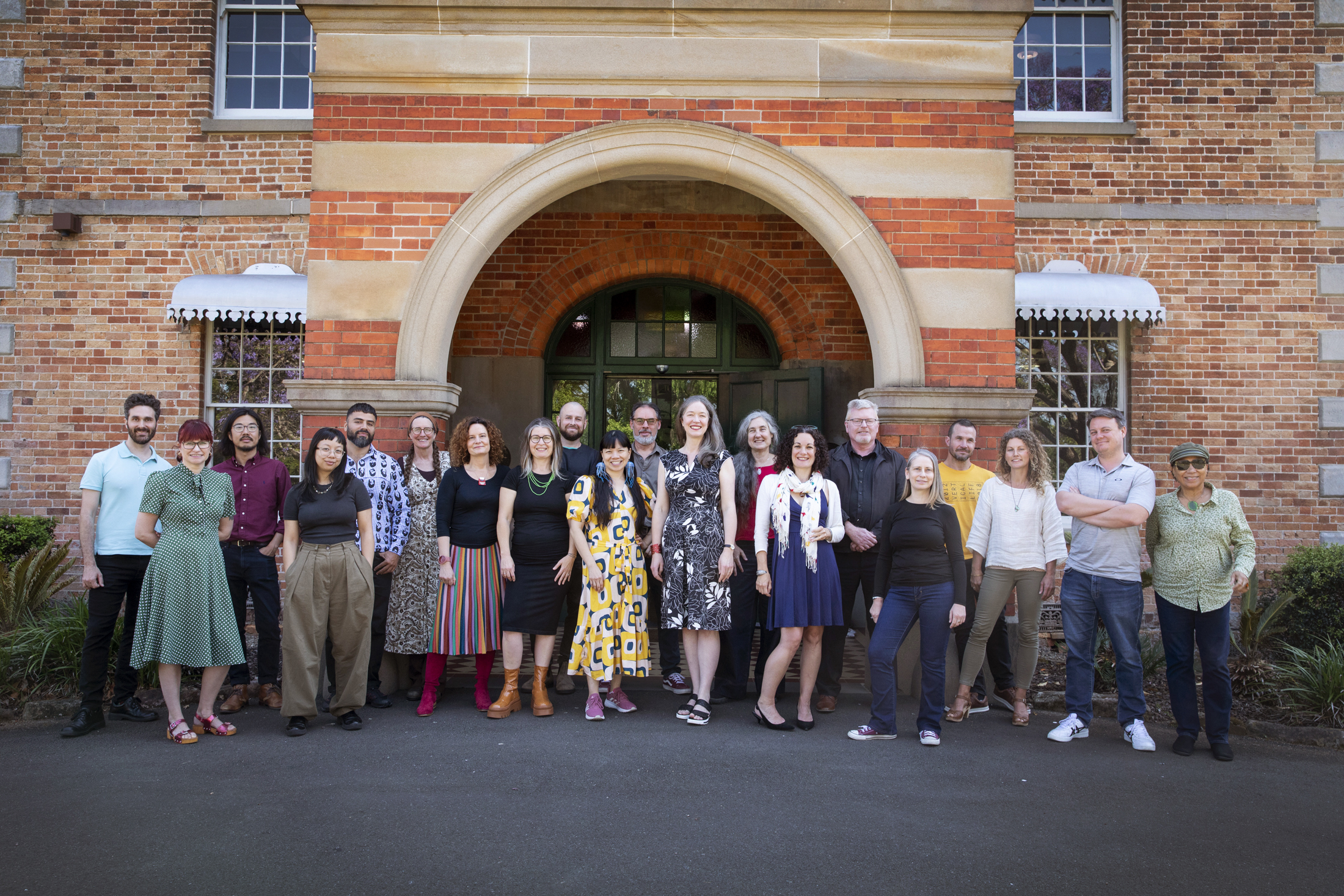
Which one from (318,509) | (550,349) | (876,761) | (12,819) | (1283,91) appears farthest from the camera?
(550,349)

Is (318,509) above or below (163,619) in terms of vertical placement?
above

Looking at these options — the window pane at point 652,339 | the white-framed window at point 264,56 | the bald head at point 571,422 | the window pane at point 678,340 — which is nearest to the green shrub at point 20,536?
the white-framed window at point 264,56

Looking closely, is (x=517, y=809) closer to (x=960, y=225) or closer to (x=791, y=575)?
(x=791, y=575)

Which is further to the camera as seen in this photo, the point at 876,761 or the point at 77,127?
the point at 77,127

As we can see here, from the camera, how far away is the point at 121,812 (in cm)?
392

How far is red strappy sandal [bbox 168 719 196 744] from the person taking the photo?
487 centimetres

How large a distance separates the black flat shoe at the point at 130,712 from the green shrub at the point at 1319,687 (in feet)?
22.3

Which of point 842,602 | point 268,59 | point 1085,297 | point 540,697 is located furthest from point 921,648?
point 268,59

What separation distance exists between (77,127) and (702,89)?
6167mm

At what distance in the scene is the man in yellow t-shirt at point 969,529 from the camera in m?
5.69

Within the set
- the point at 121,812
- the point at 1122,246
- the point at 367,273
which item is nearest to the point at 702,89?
the point at 367,273

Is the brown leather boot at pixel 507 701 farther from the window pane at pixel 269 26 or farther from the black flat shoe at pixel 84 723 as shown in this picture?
the window pane at pixel 269 26

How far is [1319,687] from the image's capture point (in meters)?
5.49

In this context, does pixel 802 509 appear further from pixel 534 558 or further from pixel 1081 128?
pixel 1081 128
